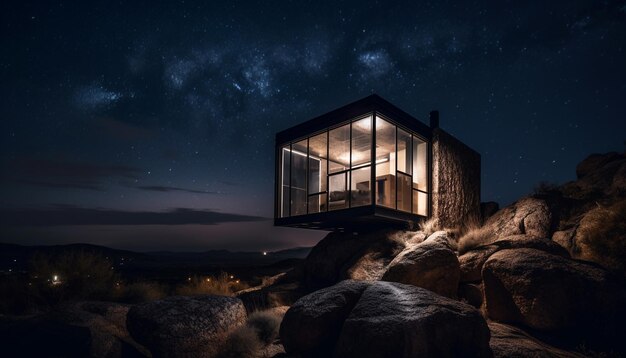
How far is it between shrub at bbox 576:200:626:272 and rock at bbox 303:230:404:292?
469 centimetres

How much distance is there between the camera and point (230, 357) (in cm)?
732

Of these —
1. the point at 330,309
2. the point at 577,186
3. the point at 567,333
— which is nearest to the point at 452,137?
the point at 577,186

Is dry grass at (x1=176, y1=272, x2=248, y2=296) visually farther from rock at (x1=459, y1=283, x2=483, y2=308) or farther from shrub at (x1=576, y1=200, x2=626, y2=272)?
shrub at (x1=576, y1=200, x2=626, y2=272)

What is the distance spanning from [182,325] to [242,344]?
119 cm

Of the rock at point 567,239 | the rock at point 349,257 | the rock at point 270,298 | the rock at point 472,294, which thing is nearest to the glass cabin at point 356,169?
the rock at point 349,257

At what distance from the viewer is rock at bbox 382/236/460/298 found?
8914mm

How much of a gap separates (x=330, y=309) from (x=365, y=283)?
39.4 inches

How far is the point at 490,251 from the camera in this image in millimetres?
9344

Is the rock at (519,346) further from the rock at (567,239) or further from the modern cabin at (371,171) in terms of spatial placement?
the modern cabin at (371,171)

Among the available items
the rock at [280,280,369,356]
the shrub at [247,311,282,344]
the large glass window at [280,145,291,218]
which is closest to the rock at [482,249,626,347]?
the rock at [280,280,369,356]

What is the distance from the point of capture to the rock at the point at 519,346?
594cm

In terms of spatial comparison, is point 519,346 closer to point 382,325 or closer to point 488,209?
point 382,325

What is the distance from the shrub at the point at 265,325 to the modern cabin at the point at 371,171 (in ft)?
15.4

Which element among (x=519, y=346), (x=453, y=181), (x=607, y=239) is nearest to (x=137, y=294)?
(x=519, y=346)
